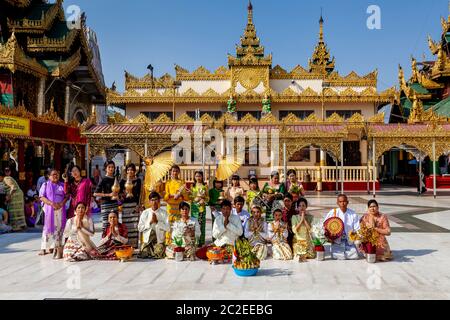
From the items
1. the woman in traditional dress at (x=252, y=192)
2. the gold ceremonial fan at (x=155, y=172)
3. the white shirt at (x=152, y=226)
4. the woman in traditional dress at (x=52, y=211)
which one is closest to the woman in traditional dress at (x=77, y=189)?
the woman in traditional dress at (x=52, y=211)

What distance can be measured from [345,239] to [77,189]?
475cm

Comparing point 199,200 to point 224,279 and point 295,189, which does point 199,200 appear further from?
point 224,279

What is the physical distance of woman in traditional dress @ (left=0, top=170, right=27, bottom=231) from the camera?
1039 cm

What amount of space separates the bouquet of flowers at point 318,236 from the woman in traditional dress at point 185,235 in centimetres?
200

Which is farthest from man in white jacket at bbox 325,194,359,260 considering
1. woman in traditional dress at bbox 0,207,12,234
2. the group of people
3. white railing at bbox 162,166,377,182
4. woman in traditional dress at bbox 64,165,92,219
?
white railing at bbox 162,166,377,182

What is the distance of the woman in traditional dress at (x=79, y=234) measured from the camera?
696cm

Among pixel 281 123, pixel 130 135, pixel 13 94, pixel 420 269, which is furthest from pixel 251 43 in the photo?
pixel 420 269

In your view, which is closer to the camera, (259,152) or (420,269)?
(420,269)

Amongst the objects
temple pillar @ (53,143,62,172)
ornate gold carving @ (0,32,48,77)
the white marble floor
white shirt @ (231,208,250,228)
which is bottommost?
the white marble floor

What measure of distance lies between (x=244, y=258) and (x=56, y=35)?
2246 centimetres

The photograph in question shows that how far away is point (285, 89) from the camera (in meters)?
28.5

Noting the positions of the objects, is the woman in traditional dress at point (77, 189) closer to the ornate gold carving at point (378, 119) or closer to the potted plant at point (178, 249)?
the potted plant at point (178, 249)

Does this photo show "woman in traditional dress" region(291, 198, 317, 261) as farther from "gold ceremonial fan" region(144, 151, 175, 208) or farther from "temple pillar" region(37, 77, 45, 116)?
"temple pillar" region(37, 77, 45, 116)
